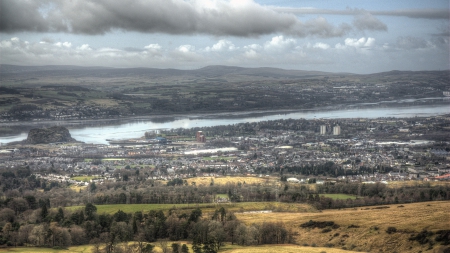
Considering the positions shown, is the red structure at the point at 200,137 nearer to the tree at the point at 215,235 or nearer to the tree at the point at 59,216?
the tree at the point at 59,216

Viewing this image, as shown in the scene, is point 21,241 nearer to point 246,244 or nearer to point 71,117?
point 246,244

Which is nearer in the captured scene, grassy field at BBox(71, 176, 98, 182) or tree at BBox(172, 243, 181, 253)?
tree at BBox(172, 243, 181, 253)

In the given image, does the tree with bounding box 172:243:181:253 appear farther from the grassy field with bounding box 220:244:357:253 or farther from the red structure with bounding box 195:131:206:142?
the red structure with bounding box 195:131:206:142

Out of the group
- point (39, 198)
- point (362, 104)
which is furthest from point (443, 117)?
point (39, 198)

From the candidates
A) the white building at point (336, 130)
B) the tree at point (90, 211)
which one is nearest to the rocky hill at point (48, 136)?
the tree at point (90, 211)

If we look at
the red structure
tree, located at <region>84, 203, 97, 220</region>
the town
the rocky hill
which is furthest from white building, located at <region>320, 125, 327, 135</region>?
tree, located at <region>84, 203, 97, 220</region>

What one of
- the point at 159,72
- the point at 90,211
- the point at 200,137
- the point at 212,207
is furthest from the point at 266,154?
the point at 159,72
